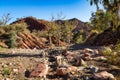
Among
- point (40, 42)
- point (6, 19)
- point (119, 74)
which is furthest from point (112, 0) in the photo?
point (6, 19)

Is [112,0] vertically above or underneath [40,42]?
above

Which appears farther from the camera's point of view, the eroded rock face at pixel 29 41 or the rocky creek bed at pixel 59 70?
the eroded rock face at pixel 29 41

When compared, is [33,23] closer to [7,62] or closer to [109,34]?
[109,34]

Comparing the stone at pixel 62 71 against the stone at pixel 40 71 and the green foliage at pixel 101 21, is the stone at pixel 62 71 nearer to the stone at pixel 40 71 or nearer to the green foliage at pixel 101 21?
the stone at pixel 40 71

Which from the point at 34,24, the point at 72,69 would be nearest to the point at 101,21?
the point at 72,69

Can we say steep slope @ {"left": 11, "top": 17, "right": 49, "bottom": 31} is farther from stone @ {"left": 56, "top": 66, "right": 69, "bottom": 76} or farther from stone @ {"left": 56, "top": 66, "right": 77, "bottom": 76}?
stone @ {"left": 56, "top": 66, "right": 69, "bottom": 76}

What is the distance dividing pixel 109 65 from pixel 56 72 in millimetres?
2992

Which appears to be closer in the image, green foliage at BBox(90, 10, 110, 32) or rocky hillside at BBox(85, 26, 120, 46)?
rocky hillside at BBox(85, 26, 120, 46)

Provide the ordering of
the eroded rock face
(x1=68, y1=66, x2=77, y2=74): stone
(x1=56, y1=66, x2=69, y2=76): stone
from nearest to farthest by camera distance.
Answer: (x1=56, y1=66, x2=69, y2=76): stone
(x1=68, y1=66, x2=77, y2=74): stone
the eroded rock face

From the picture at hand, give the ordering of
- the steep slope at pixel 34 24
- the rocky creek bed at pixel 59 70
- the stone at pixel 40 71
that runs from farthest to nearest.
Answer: the steep slope at pixel 34 24 → the stone at pixel 40 71 → the rocky creek bed at pixel 59 70

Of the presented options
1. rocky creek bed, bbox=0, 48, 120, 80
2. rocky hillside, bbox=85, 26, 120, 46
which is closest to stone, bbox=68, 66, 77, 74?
rocky creek bed, bbox=0, 48, 120, 80

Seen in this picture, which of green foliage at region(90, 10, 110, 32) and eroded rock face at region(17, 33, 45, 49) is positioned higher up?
green foliage at region(90, 10, 110, 32)

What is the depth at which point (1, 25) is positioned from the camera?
2618 inches

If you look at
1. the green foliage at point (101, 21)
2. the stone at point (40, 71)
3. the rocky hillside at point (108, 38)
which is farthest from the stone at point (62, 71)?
the green foliage at point (101, 21)
